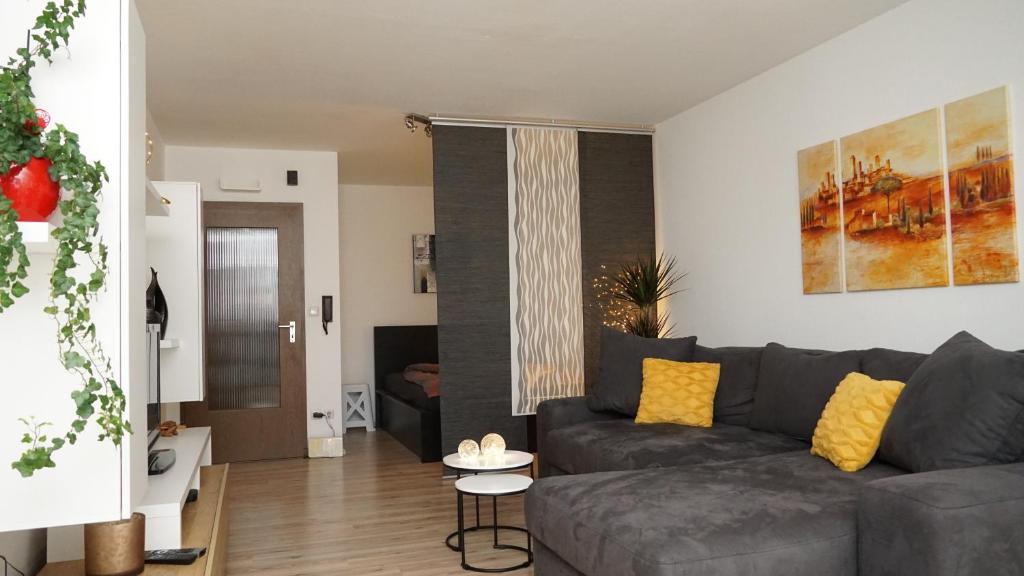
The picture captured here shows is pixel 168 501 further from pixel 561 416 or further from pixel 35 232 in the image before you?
pixel 561 416

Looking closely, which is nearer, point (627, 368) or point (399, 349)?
point (627, 368)

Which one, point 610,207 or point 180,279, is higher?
point 610,207

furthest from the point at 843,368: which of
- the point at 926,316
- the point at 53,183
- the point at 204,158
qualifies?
the point at 204,158

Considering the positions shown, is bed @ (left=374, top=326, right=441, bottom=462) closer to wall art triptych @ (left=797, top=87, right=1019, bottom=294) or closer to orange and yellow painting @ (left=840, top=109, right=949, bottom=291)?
wall art triptych @ (left=797, top=87, right=1019, bottom=294)

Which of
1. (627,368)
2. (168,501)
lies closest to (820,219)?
(627,368)

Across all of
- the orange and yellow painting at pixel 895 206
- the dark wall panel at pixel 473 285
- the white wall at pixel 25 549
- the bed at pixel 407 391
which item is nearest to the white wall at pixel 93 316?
the white wall at pixel 25 549

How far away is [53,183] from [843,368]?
3243 millimetres

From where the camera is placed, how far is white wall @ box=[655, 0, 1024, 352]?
3393 mm

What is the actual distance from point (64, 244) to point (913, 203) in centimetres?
369

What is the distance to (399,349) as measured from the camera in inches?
327

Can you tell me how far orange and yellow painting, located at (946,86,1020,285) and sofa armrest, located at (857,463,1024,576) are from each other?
1.45m

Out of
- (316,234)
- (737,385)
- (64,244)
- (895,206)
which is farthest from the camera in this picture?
(316,234)

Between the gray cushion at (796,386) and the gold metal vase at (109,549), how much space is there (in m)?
2.88

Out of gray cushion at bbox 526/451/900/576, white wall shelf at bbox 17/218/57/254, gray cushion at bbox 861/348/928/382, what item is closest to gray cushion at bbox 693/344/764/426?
gray cushion at bbox 861/348/928/382
